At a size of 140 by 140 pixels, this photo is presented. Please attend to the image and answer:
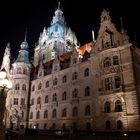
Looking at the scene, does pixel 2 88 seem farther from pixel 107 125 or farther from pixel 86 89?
pixel 86 89

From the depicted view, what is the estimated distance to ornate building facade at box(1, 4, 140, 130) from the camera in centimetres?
3425

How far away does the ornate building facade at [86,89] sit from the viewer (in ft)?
112

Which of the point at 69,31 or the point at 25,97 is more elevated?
the point at 69,31

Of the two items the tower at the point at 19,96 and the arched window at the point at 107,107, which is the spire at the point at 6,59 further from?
the arched window at the point at 107,107

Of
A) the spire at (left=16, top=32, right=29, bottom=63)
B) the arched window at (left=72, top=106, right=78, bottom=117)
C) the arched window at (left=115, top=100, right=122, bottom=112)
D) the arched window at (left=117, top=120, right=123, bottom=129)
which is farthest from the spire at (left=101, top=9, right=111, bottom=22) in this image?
the spire at (left=16, top=32, right=29, bottom=63)

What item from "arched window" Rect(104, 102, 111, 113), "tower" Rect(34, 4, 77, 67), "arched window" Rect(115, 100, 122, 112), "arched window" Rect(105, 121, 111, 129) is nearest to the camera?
"arched window" Rect(115, 100, 122, 112)

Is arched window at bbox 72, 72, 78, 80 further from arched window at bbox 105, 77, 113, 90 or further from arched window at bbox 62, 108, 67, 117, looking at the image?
arched window at bbox 105, 77, 113, 90

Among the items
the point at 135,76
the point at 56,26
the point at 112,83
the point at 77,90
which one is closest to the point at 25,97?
the point at 77,90

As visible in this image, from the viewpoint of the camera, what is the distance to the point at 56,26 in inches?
3420

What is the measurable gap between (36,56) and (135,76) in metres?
59.4

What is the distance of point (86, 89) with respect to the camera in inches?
1626

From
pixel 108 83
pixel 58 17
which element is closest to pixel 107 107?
pixel 108 83

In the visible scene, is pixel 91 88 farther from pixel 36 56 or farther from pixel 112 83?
pixel 36 56

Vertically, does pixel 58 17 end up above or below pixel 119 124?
above
